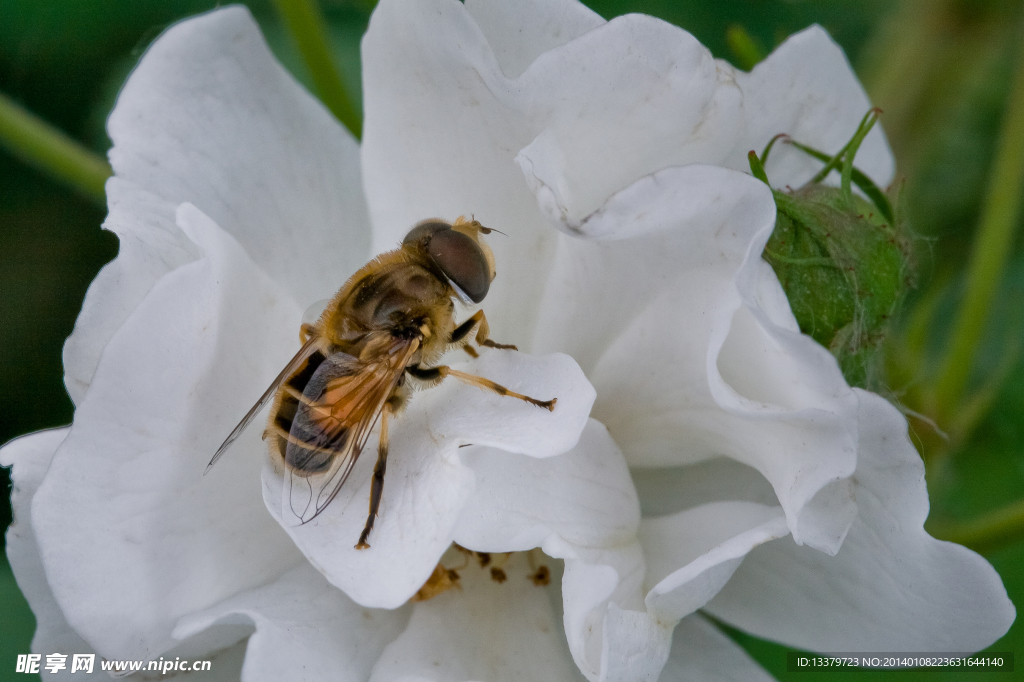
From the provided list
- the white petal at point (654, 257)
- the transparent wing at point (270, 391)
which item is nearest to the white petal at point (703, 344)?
the white petal at point (654, 257)

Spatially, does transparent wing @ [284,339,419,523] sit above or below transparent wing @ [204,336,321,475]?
below

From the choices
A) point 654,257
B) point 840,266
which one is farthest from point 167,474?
point 840,266

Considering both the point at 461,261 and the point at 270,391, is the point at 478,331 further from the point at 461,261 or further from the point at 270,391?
the point at 270,391

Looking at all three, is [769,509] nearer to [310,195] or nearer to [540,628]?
[540,628]

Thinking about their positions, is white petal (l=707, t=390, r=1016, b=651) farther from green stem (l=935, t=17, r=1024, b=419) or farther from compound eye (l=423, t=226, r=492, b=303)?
green stem (l=935, t=17, r=1024, b=419)

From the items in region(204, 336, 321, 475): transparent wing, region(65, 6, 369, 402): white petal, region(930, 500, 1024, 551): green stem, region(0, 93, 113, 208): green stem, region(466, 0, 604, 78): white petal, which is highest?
region(466, 0, 604, 78): white petal

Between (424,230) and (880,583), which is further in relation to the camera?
(424,230)

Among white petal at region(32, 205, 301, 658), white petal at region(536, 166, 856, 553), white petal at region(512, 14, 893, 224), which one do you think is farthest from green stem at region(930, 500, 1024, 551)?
white petal at region(32, 205, 301, 658)
